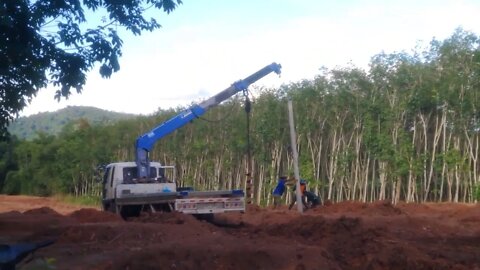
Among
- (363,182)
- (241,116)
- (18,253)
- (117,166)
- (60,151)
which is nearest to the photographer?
(18,253)

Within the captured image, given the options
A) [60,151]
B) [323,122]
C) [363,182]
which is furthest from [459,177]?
[60,151]

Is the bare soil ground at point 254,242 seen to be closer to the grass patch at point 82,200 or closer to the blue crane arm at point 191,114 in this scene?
the blue crane arm at point 191,114

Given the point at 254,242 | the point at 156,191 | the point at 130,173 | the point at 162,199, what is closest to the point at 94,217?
the point at 130,173

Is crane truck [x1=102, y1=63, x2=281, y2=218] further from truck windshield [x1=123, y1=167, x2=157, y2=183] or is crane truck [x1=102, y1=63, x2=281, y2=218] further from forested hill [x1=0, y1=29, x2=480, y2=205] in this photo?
forested hill [x1=0, y1=29, x2=480, y2=205]

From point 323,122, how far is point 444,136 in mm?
6386

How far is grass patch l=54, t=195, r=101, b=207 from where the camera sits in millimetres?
49078

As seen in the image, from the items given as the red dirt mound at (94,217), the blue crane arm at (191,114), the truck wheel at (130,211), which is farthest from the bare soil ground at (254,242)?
the blue crane arm at (191,114)

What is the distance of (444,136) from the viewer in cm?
3478

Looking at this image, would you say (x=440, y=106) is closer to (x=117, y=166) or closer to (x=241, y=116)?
(x=241, y=116)

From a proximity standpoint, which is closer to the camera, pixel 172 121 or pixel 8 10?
pixel 8 10

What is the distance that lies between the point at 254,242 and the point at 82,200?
37.9 metres

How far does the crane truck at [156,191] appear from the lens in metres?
22.5

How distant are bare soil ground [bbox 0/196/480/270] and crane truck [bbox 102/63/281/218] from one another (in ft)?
1.98

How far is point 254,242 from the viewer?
15.7 metres
